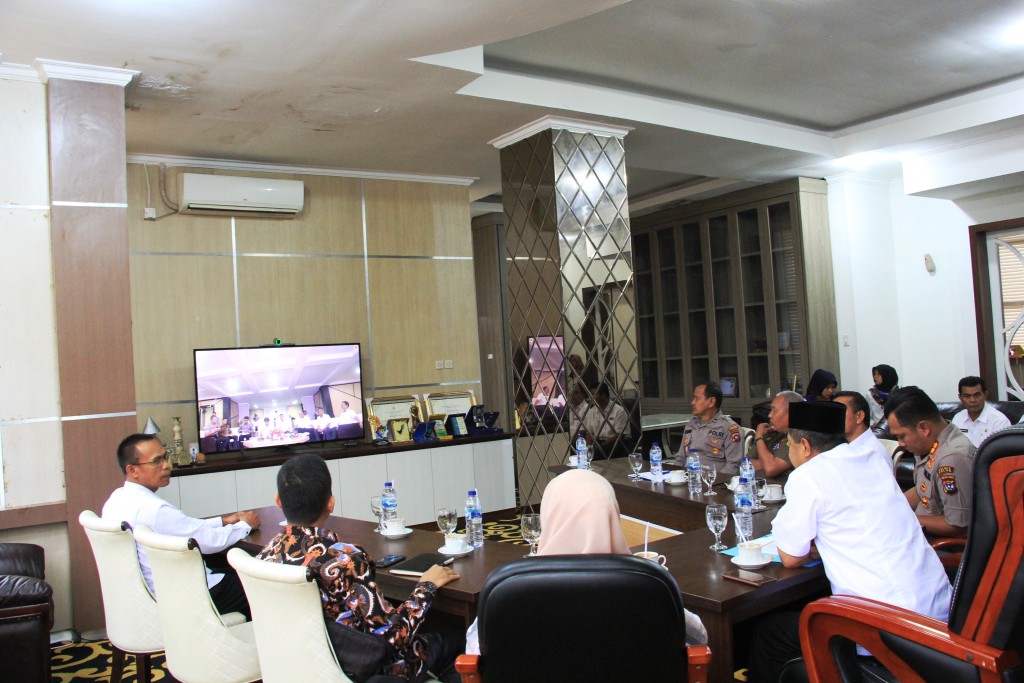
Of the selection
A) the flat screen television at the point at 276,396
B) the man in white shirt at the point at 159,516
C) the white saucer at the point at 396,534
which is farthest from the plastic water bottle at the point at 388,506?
the flat screen television at the point at 276,396

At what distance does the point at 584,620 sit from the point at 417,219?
18.8 feet

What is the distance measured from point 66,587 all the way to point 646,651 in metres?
3.61

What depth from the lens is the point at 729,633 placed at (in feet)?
7.42

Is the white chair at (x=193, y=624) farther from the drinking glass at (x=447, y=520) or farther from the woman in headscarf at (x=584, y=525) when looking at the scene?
the woman in headscarf at (x=584, y=525)

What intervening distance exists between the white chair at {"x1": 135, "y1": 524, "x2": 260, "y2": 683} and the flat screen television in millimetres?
3328

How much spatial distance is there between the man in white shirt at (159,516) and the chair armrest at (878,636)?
2335 mm

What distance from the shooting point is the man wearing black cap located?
2.33m

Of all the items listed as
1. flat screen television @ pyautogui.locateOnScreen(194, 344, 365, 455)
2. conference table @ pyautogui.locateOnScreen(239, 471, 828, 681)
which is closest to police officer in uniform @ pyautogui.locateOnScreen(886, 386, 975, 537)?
conference table @ pyautogui.locateOnScreen(239, 471, 828, 681)

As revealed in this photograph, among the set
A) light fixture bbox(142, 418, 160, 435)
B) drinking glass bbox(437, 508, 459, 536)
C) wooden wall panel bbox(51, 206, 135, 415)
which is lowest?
drinking glass bbox(437, 508, 459, 536)

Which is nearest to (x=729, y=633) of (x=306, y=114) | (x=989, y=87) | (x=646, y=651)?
(x=646, y=651)

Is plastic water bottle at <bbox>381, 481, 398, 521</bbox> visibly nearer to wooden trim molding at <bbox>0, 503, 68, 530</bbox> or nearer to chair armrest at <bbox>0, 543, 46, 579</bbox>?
chair armrest at <bbox>0, 543, 46, 579</bbox>

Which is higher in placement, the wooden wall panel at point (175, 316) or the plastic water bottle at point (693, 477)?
the wooden wall panel at point (175, 316)

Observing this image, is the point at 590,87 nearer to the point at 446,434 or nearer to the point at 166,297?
the point at 446,434

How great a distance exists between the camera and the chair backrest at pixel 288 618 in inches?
81.0
